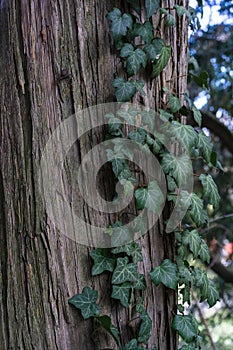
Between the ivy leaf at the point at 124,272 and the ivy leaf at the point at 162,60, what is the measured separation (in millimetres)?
573

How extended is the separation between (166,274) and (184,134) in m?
0.42

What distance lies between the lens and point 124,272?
1.41 meters

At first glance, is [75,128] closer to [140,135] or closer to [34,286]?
[140,135]

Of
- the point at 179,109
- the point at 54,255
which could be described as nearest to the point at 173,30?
the point at 179,109

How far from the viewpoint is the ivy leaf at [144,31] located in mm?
1447

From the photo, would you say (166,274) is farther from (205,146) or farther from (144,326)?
(205,146)

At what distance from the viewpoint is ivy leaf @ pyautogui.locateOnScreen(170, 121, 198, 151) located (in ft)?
4.87

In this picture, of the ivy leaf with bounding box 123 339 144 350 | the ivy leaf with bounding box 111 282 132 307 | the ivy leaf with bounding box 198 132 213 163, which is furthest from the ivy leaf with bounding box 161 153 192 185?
the ivy leaf with bounding box 123 339 144 350

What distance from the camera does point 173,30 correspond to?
1.60m

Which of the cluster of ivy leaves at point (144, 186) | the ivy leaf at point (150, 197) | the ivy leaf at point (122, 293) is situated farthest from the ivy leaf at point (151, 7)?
the ivy leaf at point (122, 293)

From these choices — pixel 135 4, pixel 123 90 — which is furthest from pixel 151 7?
pixel 123 90

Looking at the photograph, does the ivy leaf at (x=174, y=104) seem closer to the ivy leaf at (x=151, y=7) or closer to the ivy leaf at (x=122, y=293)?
the ivy leaf at (x=151, y=7)

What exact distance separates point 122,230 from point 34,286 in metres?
0.29

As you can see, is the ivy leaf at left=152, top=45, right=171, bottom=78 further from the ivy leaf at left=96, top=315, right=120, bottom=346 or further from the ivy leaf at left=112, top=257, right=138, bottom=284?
the ivy leaf at left=96, top=315, right=120, bottom=346
